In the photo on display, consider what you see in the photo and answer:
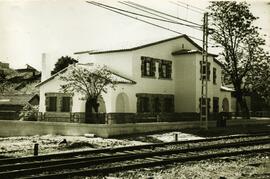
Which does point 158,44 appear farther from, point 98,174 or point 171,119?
point 98,174

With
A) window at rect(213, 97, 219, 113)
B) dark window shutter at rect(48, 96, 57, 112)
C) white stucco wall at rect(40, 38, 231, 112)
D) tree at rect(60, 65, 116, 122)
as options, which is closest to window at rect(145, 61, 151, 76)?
white stucco wall at rect(40, 38, 231, 112)

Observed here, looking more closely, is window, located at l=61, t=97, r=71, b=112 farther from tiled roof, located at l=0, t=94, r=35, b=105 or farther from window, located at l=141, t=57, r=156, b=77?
tiled roof, located at l=0, t=94, r=35, b=105

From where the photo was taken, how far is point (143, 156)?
573 inches

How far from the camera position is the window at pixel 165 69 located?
116ft

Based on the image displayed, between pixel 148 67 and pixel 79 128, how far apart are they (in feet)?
33.7

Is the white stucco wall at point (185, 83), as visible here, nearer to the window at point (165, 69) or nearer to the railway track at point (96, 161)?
the window at point (165, 69)

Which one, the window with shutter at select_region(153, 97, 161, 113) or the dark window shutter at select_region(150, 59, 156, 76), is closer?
the dark window shutter at select_region(150, 59, 156, 76)

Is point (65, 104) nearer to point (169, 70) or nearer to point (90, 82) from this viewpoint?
point (90, 82)

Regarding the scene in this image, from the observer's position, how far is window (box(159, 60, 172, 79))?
35.5 m

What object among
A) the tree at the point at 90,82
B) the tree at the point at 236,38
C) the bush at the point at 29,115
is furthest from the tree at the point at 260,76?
the bush at the point at 29,115

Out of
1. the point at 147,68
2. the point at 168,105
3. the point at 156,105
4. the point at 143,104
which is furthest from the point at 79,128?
the point at 168,105

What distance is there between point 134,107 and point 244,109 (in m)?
16.8

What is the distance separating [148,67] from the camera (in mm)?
34250

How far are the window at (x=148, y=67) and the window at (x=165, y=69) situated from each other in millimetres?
1034
